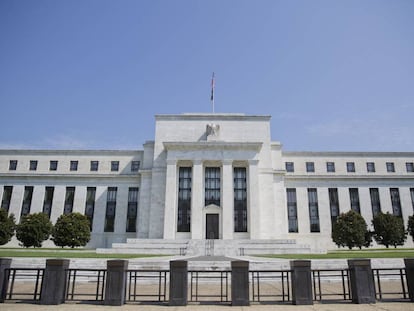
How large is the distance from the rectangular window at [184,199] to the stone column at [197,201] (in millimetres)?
1272

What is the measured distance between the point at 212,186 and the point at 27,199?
2972 centimetres

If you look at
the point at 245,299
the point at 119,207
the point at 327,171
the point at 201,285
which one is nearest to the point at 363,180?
the point at 327,171

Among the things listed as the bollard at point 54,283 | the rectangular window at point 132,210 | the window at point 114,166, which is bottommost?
the bollard at point 54,283

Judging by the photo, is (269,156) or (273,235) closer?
(273,235)

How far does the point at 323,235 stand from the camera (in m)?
47.9

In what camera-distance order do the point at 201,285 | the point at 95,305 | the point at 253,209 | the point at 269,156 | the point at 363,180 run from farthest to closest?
the point at 363,180
the point at 269,156
the point at 253,209
the point at 201,285
the point at 95,305

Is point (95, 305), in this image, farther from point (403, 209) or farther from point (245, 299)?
point (403, 209)

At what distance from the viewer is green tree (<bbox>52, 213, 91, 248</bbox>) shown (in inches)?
1549

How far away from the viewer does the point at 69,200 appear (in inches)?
1970

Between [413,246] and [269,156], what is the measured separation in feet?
84.4

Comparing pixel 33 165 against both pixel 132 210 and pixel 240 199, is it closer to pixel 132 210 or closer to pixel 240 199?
pixel 132 210

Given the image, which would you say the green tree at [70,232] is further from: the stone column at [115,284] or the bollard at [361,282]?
the bollard at [361,282]

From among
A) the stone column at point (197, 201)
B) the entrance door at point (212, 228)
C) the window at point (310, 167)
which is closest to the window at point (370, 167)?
the window at point (310, 167)

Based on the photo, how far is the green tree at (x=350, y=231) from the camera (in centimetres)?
3988
